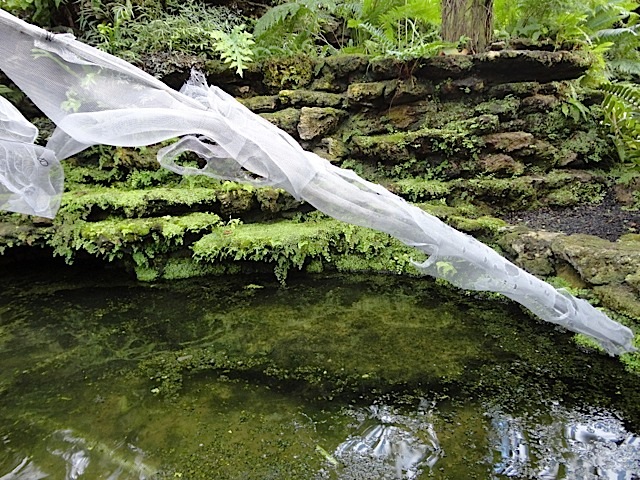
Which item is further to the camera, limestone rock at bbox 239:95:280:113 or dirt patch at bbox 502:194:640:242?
limestone rock at bbox 239:95:280:113

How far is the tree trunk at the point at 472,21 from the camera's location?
5660mm

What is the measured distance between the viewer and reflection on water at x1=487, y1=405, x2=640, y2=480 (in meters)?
2.22

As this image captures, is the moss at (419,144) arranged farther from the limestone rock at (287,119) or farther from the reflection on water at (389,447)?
the reflection on water at (389,447)

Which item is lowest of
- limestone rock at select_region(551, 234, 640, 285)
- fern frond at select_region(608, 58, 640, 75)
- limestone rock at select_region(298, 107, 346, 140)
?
limestone rock at select_region(551, 234, 640, 285)

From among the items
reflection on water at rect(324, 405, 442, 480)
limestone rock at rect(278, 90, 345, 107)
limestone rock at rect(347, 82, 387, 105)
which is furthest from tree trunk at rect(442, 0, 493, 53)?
reflection on water at rect(324, 405, 442, 480)

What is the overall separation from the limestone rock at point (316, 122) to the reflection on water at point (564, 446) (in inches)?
155

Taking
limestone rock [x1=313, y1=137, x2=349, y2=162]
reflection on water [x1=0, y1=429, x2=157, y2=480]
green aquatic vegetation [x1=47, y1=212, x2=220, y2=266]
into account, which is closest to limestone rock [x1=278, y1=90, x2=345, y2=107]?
limestone rock [x1=313, y1=137, x2=349, y2=162]

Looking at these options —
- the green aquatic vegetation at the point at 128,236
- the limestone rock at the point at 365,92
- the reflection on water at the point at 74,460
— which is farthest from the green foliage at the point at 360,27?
the reflection on water at the point at 74,460

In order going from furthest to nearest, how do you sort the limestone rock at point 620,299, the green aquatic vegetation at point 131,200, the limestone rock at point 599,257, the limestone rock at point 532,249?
1. the green aquatic vegetation at point 131,200
2. the limestone rock at point 532,249
3. the limestone rock at point 599,257
4. the limestone rock at point 620,299


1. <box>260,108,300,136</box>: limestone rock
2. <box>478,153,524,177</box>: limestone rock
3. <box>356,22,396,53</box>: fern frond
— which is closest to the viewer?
<box>478,153,524,177</box>: limestone rock

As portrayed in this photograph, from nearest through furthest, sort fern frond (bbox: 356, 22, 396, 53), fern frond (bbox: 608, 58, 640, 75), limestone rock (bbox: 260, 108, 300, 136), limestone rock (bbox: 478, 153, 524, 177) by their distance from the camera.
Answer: limestone rock (bbox: 478, 153, 524, 177), limestone rock (bbox: 260, 108, 300, 136), fern frond (bbox: 356, 22, 396, 53), fern frond (bbox: 608, 58, 640, 75)

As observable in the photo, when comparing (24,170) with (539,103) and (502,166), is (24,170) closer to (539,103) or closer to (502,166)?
(502,166)

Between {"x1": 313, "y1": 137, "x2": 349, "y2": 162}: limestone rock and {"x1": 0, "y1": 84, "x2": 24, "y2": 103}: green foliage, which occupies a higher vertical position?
{"x1": 0, "y1": 84, "x2": 24, "y2": 103}: green foliage

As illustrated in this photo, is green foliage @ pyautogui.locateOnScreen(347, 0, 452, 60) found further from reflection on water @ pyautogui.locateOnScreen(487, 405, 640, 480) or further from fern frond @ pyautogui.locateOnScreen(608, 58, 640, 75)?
reflection on water @ pyautogui.locateOnScreen(487, 405, 640, 480)
